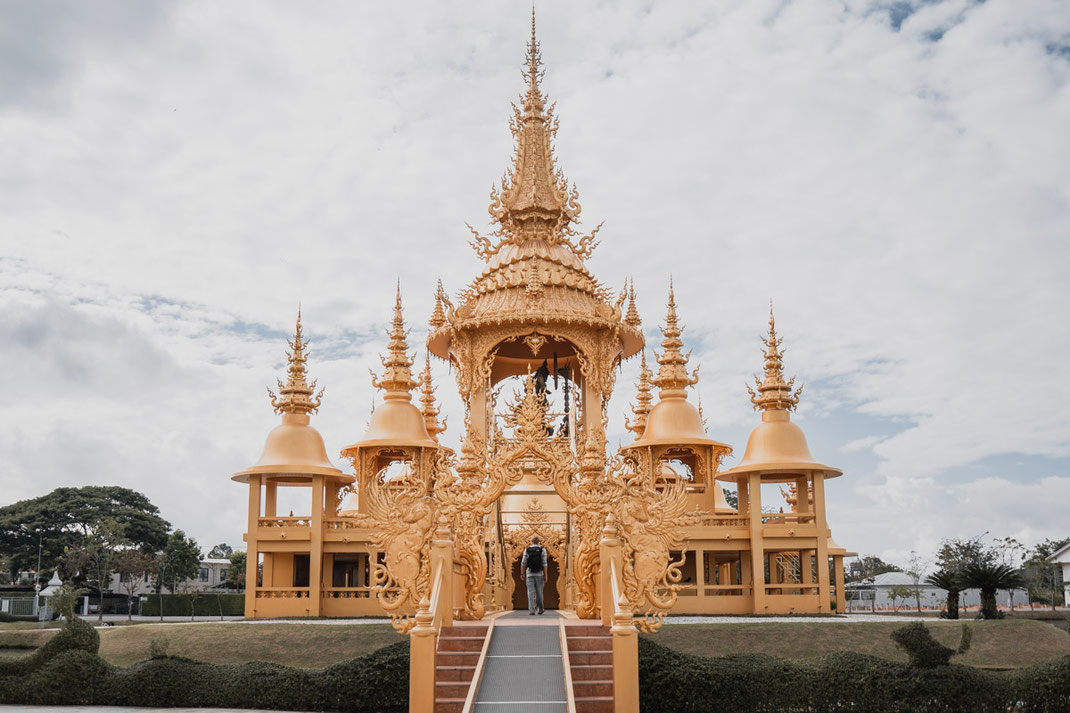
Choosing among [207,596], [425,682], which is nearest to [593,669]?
[425,682]

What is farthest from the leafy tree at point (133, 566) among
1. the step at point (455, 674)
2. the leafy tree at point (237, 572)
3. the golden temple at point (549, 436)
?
the step at point (455, 674)

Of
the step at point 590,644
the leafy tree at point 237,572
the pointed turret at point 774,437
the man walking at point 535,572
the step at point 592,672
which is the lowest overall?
the leafy tree at point 237,572

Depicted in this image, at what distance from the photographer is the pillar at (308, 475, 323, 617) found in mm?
24719

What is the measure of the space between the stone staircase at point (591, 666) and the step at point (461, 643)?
1.16m

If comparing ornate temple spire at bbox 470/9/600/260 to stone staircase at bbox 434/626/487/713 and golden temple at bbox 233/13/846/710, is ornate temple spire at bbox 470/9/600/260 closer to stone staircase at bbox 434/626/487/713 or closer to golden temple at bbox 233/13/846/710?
golden temple at bbox 233/13/846/710

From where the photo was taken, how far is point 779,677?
13234 mm

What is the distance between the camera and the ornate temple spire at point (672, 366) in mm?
28188

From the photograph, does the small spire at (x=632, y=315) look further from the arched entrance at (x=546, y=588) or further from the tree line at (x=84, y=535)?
the tree line at (x=84, y=535)

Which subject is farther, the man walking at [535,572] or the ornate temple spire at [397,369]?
the ornate temple spire at [397,369]

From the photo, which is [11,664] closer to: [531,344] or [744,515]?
[531,344]

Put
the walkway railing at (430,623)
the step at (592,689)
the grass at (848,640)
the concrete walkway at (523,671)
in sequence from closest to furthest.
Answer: the concrete walkway at (523,671) < the walkway railing at (430,623) < the step at (592,689) < the grass at (848,640)

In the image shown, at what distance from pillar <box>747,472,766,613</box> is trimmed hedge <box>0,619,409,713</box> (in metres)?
12.6

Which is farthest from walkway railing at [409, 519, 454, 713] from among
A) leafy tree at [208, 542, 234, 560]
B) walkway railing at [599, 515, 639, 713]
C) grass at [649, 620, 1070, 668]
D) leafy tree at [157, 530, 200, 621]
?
leafy tree at [208, 542, 234, 560]

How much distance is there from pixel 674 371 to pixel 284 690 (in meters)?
16.6
